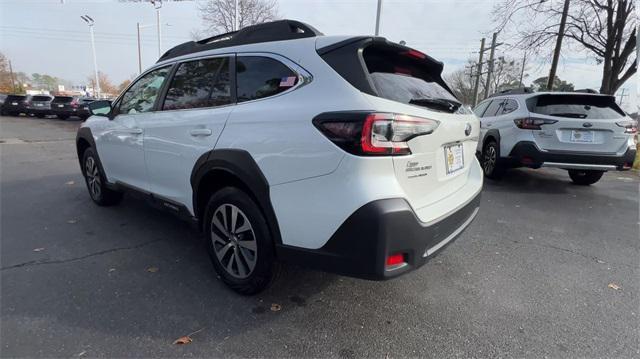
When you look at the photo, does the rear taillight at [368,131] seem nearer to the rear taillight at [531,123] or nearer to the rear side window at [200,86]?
the rear side window at [200,86]

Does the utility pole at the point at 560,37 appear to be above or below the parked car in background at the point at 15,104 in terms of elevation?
above

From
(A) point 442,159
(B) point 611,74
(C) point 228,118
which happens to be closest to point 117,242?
(C) point 228,118

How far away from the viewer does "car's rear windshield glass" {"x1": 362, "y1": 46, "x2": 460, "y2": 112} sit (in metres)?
2.12

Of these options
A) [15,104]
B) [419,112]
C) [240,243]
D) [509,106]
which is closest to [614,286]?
[419,112]

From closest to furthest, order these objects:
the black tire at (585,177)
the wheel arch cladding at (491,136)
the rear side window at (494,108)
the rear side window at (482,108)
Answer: the wheel arch cladding at (491,136)
the black tire at (585,177)
the rear side window at (494,108)
the rear side window at (482,108)

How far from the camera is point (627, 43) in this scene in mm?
12445

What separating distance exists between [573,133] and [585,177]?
1853 millimetres

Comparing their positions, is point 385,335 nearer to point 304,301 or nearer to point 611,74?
point 304,301

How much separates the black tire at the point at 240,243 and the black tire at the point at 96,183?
2422mm

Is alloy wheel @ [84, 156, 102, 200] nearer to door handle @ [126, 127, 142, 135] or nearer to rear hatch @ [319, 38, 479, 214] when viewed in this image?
door handle @ [126, 127, 142, 135]

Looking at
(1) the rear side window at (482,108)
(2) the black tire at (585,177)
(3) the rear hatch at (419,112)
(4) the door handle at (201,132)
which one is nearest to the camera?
(3) the rear hatch at (419,112)

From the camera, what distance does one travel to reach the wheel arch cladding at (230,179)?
88.0 inches

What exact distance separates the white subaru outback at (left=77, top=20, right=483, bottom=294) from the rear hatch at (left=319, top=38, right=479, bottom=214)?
0.01 m

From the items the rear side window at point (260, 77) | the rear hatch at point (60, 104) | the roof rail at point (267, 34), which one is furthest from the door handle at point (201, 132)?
the rear hatch at point (60, 104)
